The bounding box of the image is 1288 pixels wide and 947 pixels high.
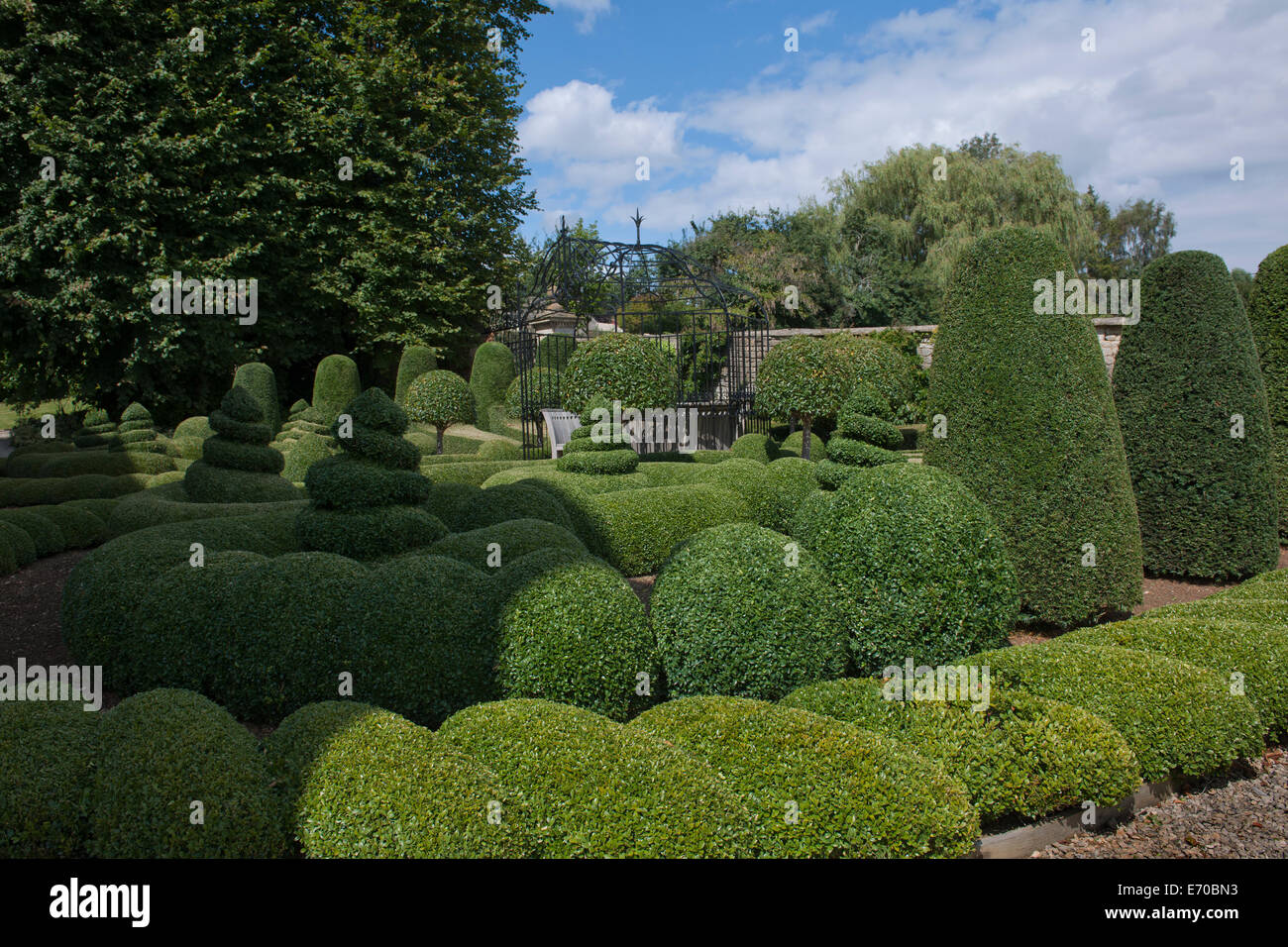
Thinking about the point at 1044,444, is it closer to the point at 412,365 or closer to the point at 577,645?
the point at 577,645

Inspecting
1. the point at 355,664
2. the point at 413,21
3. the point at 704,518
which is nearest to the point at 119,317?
the point at 413,21

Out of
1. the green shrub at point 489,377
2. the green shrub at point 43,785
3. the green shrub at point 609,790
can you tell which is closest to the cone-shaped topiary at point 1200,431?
the green shrub at point 609,790

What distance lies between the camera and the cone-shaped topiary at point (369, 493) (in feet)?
20.4

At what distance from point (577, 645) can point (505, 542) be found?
1.73 m

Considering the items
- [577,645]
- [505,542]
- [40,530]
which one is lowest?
[577,645]

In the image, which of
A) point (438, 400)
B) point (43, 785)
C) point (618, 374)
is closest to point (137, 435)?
point (438, 400)

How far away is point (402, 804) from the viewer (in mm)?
2926

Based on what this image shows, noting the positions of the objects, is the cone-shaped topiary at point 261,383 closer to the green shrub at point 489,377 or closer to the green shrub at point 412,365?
the green shrub at point 412,365

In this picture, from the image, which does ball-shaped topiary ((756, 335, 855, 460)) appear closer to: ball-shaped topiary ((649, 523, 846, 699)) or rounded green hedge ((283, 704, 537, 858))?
ball-shaped topiary ((649, 523, 846, 699))

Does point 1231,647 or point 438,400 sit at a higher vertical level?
point 438,400

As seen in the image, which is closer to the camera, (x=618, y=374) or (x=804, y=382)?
(x=618, y=374)

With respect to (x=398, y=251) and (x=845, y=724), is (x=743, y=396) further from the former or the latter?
(x=845, y=724)

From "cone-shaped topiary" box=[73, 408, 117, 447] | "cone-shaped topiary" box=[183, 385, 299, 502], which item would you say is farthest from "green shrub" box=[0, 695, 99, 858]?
"cone-shaped topiary" box=[73, 408, 117, 447]

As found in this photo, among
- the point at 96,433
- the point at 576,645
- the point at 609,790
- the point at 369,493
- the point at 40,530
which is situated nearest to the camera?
the point at 609,790
